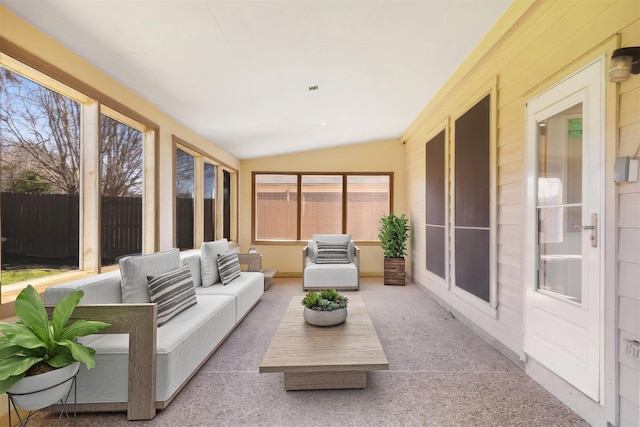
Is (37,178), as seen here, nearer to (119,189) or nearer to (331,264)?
(119,189)

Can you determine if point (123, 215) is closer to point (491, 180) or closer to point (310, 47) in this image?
point (310, 47)

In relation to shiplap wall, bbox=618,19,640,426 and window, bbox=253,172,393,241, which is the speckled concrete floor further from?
window, bbox=253,172,393,241

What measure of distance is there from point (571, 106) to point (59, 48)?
3.50 meters

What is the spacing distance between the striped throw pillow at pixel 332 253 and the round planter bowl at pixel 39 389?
4.17 m

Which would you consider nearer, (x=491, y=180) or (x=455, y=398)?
(x=455, y=398)

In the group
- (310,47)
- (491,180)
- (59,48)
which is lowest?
(491,180)

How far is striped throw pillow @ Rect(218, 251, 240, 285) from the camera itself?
375 cm

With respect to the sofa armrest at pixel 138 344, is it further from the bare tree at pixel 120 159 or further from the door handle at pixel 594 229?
the door handle at pixel 594 229

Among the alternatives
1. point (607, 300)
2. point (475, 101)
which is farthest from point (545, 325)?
point (475, 101)

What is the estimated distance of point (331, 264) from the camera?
5434mm

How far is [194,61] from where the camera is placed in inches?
101

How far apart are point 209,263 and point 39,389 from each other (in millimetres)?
2286

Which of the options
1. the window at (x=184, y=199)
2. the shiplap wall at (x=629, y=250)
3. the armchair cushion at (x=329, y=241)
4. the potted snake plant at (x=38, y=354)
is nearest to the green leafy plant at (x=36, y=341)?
the potted snake plant at (x=38, y=354)

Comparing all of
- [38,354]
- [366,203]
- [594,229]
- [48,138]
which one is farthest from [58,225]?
[366,203]
